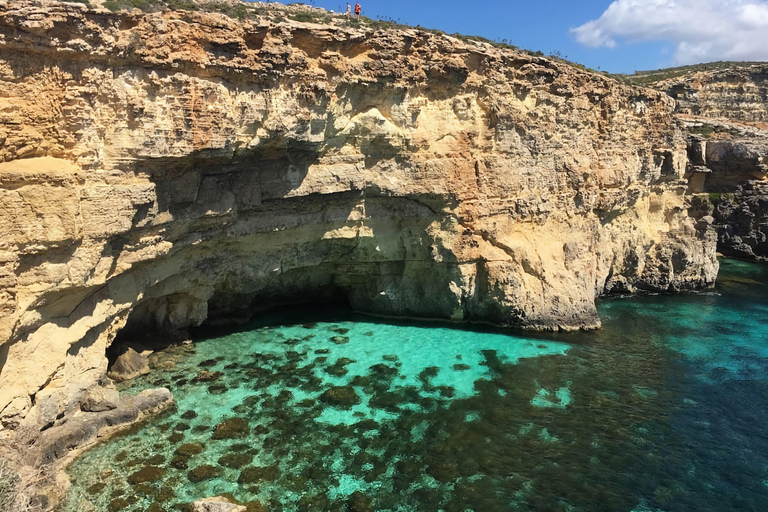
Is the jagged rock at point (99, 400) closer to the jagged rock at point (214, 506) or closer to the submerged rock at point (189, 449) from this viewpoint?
the submerged rock at point (189, 449)

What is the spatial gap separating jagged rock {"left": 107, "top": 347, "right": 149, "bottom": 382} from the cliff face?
1330 millimetres

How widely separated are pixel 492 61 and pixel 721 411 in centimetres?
1423

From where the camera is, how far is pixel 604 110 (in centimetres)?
2405

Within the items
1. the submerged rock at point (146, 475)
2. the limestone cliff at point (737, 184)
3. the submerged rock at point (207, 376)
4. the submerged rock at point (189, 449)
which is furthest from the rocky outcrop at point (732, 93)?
the submerged rock at point (146, 475)

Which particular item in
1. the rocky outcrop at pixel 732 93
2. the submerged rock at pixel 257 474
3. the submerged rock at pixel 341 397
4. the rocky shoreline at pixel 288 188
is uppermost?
the rocky outcrop at pixel 732 93

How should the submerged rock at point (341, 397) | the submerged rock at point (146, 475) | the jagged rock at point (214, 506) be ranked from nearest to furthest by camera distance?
the jagged rock at point (214, 506) → the submerged rock at point (146, 475) → the submerged rock at point (341, 397)

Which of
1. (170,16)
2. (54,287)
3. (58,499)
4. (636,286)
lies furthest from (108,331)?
(636,286)

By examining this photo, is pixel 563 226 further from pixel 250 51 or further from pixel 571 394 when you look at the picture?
pixel 250 51

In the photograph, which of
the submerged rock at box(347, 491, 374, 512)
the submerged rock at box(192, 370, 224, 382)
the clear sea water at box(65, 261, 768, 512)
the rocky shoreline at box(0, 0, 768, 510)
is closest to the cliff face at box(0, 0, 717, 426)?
the rocky shoreline at box(0, 0, 768, 510)

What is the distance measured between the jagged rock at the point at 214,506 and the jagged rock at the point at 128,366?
21.7 feet

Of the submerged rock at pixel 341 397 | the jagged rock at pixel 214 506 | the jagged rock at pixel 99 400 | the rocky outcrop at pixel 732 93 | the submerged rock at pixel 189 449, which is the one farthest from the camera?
the rocky outcrop at pixel 732 93

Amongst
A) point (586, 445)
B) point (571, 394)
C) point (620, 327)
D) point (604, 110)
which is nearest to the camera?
point (586, 445)

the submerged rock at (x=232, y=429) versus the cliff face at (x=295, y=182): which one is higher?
the cliff face at (x=295, y=182)

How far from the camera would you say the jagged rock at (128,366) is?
15305 millimetres
